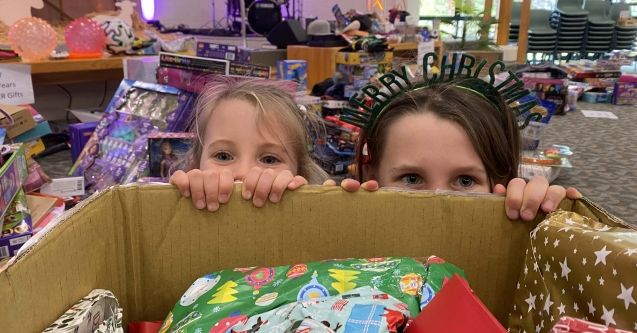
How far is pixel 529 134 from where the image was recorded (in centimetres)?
193

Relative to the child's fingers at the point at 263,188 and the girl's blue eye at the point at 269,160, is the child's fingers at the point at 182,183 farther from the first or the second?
the girl's blue eye at the point at 269,160

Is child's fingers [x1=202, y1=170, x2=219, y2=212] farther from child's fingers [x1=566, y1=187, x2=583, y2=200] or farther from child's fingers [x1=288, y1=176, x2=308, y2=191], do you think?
child's fingers [x1=566, y1=187, x2=583, y2=200]

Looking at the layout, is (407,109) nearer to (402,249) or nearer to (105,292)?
(402,249)

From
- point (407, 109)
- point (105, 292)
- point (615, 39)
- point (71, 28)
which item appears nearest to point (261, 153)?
point (407, 109)

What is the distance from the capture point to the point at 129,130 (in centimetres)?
173

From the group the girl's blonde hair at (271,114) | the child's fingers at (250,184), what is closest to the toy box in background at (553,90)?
the girl's blonde hair at (271,114)

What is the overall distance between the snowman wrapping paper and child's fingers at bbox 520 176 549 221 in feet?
0.33

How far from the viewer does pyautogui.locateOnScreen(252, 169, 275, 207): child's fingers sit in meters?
0.58

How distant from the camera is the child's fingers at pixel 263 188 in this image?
0.58 metres

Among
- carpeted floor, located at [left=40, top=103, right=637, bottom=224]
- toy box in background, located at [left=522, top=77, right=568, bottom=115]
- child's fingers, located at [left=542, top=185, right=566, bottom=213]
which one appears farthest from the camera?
toy box in background, located at [left=522, top=77, right=568, bottom=115]

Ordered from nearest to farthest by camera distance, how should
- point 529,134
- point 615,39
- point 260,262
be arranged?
point 260,262
point 529,134
point 615,39

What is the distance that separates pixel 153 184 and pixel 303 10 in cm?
485

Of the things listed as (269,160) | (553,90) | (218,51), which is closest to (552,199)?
(269,160)

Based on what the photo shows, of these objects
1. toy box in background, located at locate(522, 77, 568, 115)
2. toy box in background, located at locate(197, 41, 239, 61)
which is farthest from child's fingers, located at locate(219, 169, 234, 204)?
toy box in background, located at locate(522, 77, 568, 115)
